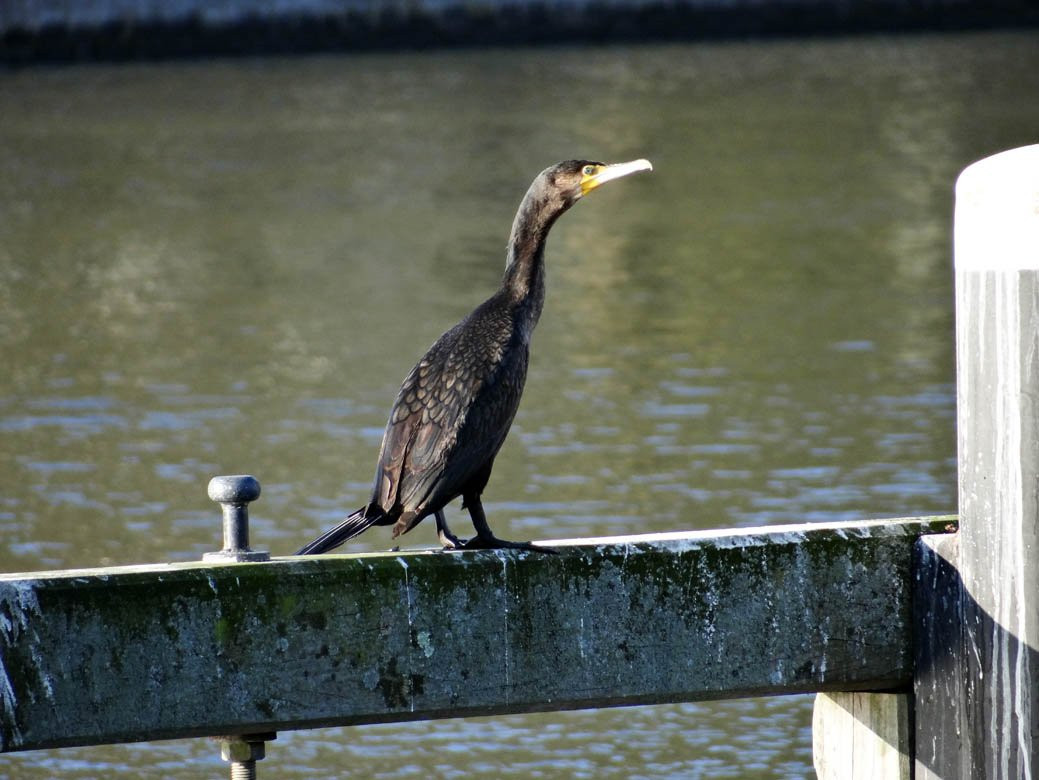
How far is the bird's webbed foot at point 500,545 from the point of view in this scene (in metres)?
4.00

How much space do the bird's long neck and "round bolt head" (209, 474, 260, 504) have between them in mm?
1150

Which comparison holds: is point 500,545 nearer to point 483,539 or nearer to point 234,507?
point 483,539

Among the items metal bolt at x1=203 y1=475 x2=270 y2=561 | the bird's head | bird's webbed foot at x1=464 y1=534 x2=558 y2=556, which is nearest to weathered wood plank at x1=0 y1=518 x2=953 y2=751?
bird's webbed foot at x1=464 y1=534 x2=558 y2=556

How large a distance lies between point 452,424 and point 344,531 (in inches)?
15.9

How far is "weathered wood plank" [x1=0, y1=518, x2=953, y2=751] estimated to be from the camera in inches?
145

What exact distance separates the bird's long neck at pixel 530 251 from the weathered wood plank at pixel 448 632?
1006 mm

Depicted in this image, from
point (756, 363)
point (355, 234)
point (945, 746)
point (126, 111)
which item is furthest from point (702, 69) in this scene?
point (945, 746)

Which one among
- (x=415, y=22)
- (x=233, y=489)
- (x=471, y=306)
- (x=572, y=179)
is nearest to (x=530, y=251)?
(x=572, y=179)

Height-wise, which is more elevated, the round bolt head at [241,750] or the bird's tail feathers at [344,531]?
the bird's tail feathers at [344,531]

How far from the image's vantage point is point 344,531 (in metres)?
4.26

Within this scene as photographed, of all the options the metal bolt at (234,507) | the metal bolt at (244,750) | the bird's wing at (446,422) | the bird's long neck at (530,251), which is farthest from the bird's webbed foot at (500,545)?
the bird's long neck at (530,251)

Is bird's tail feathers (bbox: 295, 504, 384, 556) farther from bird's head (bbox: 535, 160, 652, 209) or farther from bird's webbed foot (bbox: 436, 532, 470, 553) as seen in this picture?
bird's head (bbox: 535, 160, 652, 209)

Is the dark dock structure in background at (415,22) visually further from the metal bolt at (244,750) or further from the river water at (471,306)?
the metal bolt at (244,750)

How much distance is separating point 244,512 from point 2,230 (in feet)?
55.3
